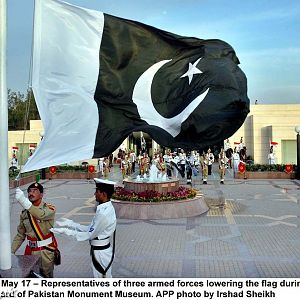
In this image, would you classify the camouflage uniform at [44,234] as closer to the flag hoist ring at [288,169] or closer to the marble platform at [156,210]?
the marble platform at [156,210]

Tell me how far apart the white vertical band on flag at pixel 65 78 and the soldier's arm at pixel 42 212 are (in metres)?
0.54

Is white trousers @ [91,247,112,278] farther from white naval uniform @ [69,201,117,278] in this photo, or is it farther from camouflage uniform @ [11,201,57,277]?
camouflage uniform @ [11,201,57,277]

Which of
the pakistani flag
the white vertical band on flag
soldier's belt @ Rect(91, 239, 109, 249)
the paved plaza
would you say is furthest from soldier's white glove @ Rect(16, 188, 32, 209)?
the paved plaza

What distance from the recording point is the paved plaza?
729cm

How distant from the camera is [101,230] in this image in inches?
194

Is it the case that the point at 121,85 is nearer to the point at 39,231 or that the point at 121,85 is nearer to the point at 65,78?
the point at 65,78

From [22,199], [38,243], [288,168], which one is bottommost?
[288,168]

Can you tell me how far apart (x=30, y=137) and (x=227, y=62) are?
30805 millimetres

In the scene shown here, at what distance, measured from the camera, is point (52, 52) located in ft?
20.5

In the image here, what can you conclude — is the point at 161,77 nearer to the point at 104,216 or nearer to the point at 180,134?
the point at 180,134

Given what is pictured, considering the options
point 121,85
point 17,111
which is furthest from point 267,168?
point 17,111

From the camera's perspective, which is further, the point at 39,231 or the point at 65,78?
the point at 65,78

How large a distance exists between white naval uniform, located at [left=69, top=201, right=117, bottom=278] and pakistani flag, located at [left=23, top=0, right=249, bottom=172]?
0.82 m

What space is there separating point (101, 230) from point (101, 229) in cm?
2
